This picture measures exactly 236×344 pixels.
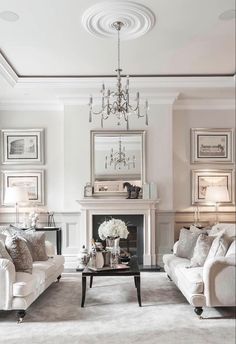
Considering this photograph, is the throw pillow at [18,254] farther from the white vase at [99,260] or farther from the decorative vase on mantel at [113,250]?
the decorative vase on mantel at [113,250]

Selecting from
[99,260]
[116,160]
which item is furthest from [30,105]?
[99,260]

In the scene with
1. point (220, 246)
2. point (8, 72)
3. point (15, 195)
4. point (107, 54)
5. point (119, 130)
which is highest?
point (107, 54)

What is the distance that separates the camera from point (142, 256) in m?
6.27

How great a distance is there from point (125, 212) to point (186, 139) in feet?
5.58

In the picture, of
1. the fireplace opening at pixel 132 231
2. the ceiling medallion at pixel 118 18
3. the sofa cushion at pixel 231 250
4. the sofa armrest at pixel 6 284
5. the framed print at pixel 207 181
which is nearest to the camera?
the sofa armrest at pixel 6 284

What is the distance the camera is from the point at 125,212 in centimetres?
625

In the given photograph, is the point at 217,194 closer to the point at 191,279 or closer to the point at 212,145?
the point at 212,145

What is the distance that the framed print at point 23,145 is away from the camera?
661 centimetres

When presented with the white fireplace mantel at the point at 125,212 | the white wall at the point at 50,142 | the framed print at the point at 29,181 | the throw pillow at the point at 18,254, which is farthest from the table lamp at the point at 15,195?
the throw pillow at the point at 18,254

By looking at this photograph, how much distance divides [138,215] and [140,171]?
742 millimetres

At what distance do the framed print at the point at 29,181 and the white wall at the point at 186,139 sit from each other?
7.76ft

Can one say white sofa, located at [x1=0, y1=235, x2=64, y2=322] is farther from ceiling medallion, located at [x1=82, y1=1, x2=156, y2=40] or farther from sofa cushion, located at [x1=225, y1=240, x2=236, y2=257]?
ceiling medallion, located at [x1=82, y1=1, x2=156, y2=40]

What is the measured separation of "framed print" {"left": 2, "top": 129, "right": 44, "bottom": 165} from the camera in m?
6.61

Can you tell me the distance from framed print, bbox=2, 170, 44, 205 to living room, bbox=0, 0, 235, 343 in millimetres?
25
